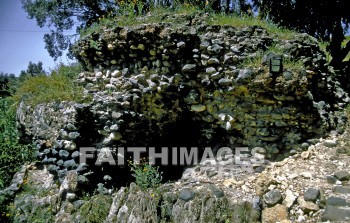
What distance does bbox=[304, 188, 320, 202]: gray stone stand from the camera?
374 cm

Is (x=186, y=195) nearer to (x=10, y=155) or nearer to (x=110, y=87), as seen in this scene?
(x=110, y=87)

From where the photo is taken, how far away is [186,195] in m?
4.04

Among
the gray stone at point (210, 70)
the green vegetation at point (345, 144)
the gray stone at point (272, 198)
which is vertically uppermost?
the gray stone at point (210, 70)

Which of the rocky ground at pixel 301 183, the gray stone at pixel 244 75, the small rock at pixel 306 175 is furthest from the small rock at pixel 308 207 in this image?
the gray stone at pixel 244 75

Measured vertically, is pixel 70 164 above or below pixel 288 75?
below

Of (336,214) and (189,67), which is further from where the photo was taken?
(189,67)

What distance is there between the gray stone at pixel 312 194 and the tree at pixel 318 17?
495 centimetres

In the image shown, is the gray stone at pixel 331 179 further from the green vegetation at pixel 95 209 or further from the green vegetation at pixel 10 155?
the green vegetation at pixel 10 155

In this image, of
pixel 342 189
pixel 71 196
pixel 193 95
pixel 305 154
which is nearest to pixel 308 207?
pixel 342 189

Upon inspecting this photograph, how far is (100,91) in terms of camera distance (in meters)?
5.50

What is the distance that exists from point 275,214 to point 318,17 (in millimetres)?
6675

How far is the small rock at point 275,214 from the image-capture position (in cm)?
367

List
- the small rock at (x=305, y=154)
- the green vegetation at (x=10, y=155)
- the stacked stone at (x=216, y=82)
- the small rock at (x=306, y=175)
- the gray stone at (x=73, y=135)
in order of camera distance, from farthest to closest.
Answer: the green vegetation at (x=10, y=155)
the gray stone at (x=73, y=135)
the stacked stone at (x=216, y=82)
the small rock at (x=305, y=154)
the small rock at (x=306, y=175)

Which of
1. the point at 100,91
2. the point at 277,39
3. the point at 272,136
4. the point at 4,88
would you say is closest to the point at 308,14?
the point at 277,39
